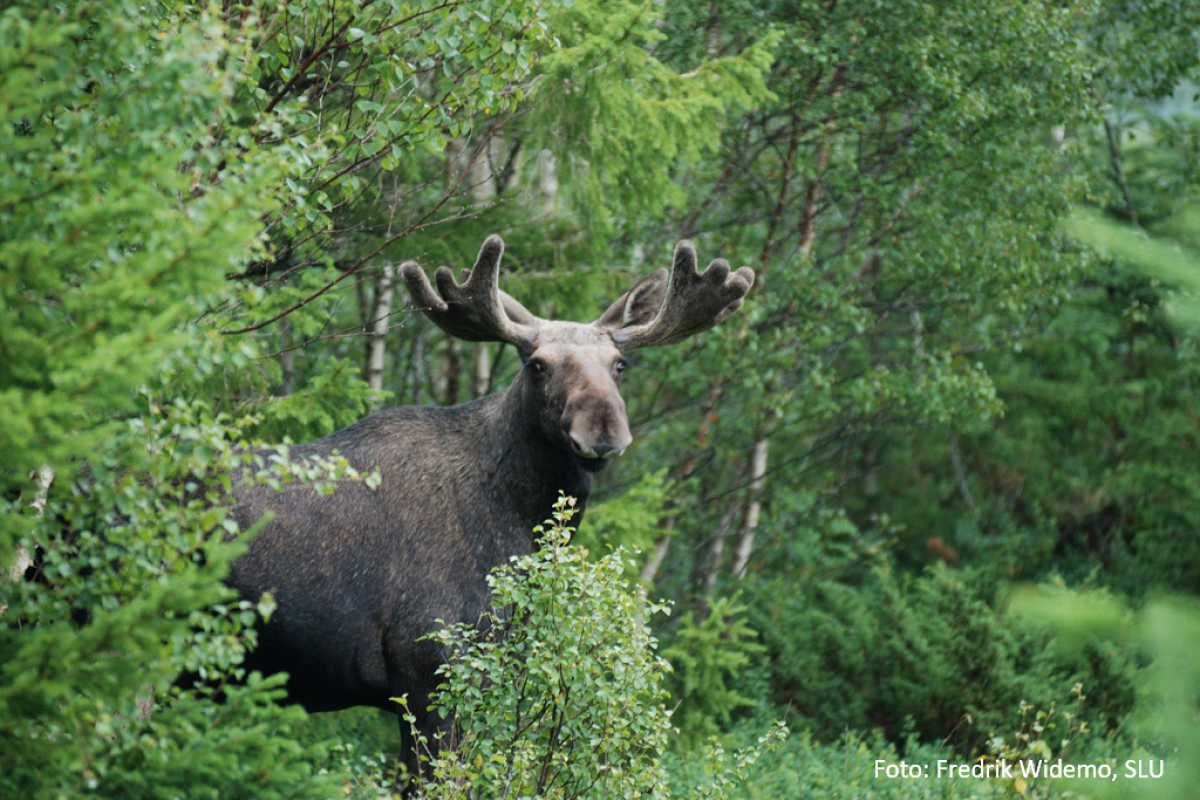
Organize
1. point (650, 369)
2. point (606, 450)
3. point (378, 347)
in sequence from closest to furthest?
point (606, 450) → point (378, 347) → point (650, 369)

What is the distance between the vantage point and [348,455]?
21.6 feet

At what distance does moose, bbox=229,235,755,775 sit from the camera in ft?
19.9

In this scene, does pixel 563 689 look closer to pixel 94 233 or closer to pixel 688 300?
pixel 688 300

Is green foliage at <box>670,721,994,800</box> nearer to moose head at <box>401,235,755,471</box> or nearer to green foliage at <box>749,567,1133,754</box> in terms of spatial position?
green foliage at <box>749,567,1133,754</box>

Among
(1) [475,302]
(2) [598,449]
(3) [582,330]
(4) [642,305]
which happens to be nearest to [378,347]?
(4) [642,305]

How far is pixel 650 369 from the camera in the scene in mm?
12828

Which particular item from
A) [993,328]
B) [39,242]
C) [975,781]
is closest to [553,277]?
[975,781]

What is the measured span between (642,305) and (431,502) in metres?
1.92

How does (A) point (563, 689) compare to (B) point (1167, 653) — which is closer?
(B) point (1167, 653)

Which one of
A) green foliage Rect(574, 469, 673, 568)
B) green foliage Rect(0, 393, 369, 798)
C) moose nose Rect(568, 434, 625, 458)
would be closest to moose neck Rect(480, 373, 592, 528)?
moose nose Rect(568, 434, 625, 458)

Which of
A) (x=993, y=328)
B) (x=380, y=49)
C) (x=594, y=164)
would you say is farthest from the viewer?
(x=993, y=328)

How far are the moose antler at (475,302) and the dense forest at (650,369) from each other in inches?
21.4

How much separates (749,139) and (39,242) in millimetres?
10739

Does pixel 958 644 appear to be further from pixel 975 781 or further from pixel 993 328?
pixel 993 328
